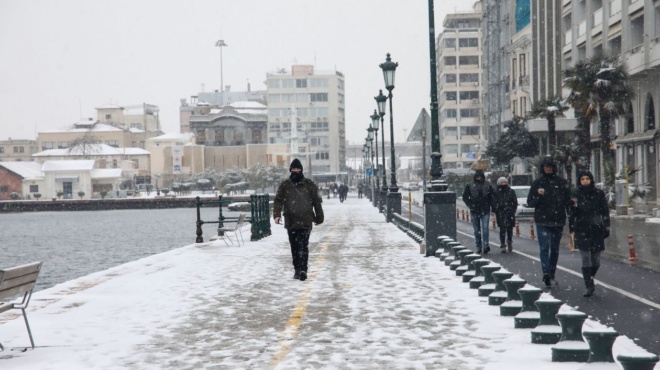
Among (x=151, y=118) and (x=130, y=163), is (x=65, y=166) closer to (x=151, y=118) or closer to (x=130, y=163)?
(x=130, y=163)

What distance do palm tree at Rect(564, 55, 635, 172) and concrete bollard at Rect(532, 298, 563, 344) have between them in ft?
96.2

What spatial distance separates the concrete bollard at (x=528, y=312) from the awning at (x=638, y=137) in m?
30.1

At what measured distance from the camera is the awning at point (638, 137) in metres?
37.2

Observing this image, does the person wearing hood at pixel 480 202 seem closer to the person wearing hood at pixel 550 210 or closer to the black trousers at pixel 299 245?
the person wearing hood at pixel 550 210

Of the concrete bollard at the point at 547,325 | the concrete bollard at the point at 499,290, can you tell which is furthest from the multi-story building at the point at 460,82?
the concrete bollard at the point at 547,325

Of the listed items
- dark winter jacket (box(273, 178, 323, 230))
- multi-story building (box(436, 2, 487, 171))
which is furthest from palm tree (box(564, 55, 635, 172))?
multi-story building (box(436, 2, 487, 171))

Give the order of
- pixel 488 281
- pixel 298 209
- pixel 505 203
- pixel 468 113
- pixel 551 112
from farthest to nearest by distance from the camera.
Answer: pixel 468 113 < pixel 551 112 < pixel 505 203 < pixel 298 209 < pixel 488 281

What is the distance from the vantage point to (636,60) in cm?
3766

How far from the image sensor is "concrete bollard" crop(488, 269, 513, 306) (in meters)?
10.3

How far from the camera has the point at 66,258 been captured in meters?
39.1

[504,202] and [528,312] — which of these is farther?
[504,202]

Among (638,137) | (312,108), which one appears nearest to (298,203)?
(638,137)

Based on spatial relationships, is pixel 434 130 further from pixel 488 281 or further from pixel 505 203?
pixel 488 281

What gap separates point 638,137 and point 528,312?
1282 inches
